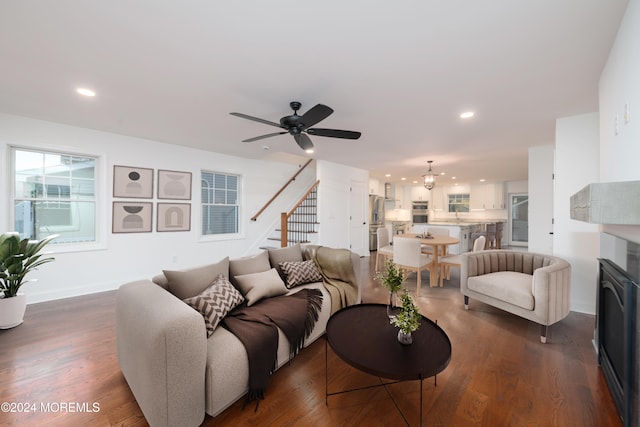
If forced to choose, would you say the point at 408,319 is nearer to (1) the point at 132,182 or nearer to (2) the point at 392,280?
(2) the point at 392,280

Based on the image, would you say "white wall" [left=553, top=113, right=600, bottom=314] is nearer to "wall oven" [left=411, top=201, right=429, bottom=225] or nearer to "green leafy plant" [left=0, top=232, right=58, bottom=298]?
"green leafy plant" [left=0, top=232, right=58, bottom=298]

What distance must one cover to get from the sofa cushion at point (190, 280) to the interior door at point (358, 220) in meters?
4.69

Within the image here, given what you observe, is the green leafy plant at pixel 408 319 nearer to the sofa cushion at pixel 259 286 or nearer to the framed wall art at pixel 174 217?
the sofa cushion at pixel 259 286

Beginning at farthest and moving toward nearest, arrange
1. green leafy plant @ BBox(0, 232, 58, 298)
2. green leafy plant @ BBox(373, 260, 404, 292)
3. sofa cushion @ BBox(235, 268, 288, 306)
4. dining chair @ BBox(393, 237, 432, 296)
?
dining chair @ BBox(393, 237, 432, 296) < green leafy plant @ BBox(0, 232, 58, 298) < sofa cushion @ BBox(235, 268, 288, 306) < green leafy plant @ BBox(373, 260, 404, 292)

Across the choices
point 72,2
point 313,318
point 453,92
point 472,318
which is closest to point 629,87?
point 453,92

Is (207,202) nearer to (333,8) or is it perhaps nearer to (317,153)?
(317,153)

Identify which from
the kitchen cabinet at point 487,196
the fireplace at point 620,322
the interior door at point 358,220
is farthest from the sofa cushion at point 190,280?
the kitchen cabinet at point 487,196

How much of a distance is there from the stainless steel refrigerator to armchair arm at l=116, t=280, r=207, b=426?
671 cm

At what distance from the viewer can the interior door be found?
6.66 metres

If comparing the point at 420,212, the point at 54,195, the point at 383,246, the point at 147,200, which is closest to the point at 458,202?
the point at 420,212

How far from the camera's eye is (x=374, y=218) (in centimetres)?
805

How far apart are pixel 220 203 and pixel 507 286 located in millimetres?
5077

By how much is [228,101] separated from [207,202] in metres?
3.02

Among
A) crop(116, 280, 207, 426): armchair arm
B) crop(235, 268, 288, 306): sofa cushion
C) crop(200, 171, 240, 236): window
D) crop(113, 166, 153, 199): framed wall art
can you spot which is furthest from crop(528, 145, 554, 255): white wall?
crop(113, 166, 153, 199): framed wall art
